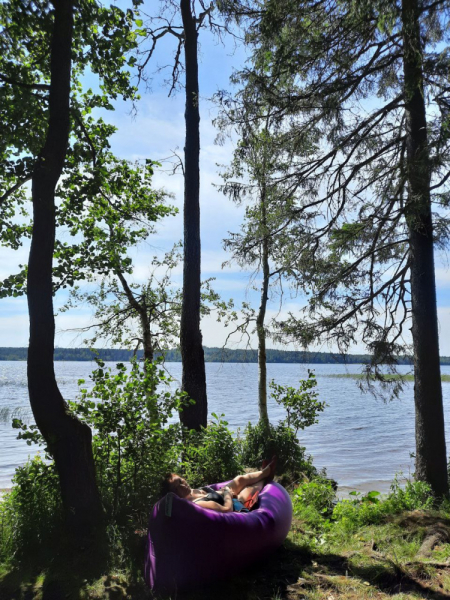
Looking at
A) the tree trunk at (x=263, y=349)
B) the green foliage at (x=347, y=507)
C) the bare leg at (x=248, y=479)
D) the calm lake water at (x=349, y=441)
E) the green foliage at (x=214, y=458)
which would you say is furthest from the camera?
the calm lake water at (x=349, y=441)

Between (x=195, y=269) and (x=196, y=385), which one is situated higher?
(x=195, y=269)

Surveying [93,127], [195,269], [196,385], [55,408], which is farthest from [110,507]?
[93,127]

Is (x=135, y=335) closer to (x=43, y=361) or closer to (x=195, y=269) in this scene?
(x=195, y=269)

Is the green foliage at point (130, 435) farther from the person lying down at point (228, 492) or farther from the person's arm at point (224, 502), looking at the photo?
the person's arm at point (224, 502)

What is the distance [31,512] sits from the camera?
4.84m

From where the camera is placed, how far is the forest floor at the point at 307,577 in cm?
381

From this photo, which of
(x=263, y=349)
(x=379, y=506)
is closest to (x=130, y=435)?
(x=379, y=506)

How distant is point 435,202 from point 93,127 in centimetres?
553

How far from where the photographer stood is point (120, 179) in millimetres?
8219

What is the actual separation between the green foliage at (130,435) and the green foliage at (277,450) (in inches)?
141

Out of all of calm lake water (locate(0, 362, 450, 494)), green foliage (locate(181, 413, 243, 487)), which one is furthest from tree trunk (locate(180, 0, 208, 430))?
calm lake water (locate(0, 362, 450, 494))

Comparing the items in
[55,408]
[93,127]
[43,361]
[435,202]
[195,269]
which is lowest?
[55,408]

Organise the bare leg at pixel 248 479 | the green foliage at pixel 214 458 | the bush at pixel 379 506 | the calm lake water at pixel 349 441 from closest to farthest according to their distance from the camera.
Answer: the bare leg at pixel 248 479
the bush at pixel 379 506
the green foliage at pixel 214 458
the calm lake water at pixel 349 441

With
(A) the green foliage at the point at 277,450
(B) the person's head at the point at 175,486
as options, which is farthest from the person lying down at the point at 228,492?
(A) the green foliage at the point at 277,450
